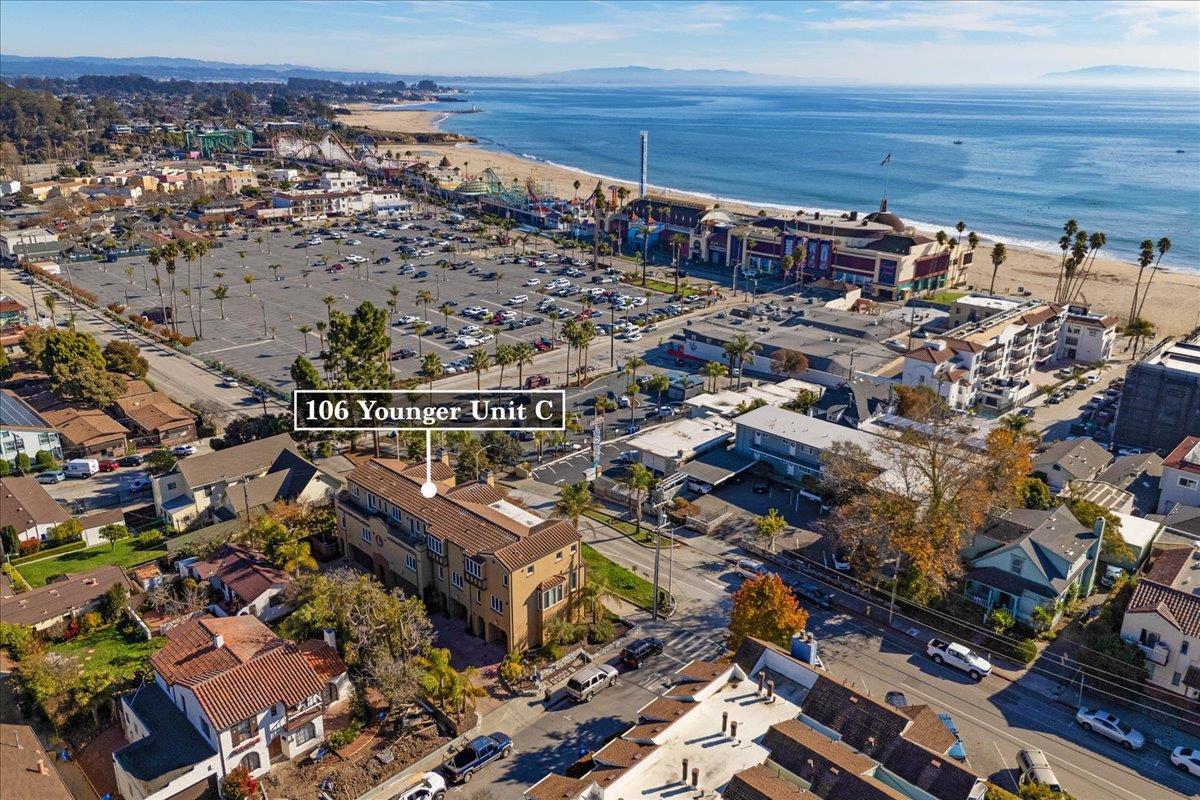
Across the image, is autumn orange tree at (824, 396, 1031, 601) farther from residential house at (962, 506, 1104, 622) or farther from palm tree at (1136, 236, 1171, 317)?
palm tree at (1136, 236, 1171, 317)

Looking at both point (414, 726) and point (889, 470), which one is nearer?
point (414, 726)

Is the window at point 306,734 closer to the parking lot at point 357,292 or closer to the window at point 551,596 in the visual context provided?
the window at point 551,596

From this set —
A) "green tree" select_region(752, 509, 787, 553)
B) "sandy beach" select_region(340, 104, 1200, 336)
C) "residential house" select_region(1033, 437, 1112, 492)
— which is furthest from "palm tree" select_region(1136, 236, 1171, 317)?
"green tree" select_region(752, 509, 787, 553)

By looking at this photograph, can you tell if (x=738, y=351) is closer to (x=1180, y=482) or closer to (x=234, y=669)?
(x=1180, y=482)

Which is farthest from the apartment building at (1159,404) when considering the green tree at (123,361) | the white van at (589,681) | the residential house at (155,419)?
the green tree at (123,361)

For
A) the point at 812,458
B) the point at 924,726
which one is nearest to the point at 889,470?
the point at 812,458

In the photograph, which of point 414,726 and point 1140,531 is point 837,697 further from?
point 1140,531

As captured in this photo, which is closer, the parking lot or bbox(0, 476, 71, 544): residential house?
bbox(0, 476, 71, 544): residential house
